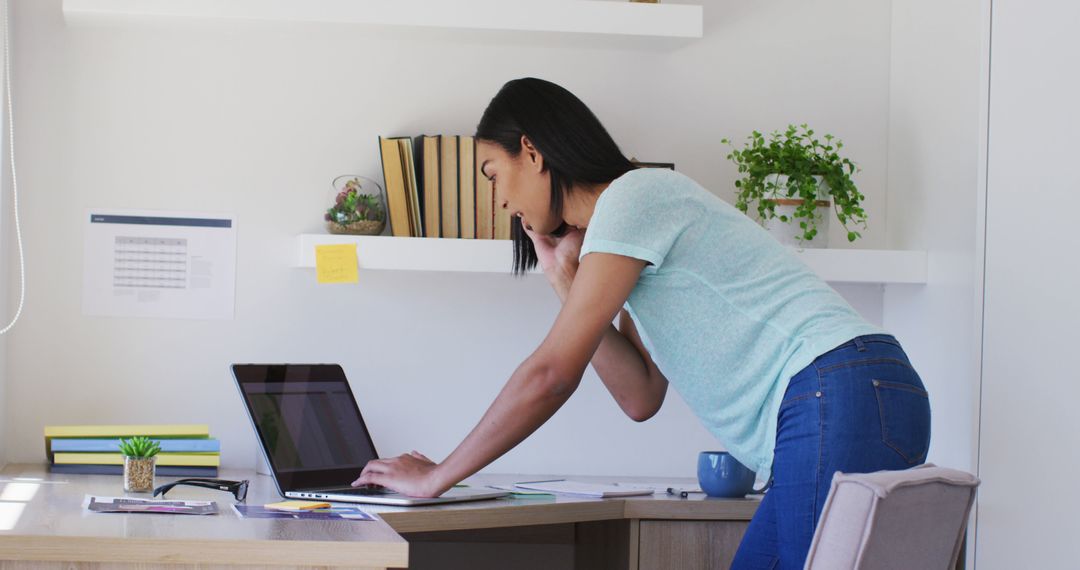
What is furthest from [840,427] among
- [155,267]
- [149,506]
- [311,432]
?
[155,267]

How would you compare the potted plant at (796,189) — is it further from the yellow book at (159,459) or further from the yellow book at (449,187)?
the yellow book at (159,459)

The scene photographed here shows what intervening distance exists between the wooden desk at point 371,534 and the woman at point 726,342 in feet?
0.91

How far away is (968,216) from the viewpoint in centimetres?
225

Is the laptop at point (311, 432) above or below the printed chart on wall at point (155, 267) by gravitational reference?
below

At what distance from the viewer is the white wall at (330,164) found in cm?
245

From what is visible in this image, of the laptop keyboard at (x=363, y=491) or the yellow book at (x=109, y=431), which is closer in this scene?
the laptop keyboard at (x=363, y=491)

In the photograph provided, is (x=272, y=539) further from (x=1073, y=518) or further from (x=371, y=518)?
(x=1073, y=518)

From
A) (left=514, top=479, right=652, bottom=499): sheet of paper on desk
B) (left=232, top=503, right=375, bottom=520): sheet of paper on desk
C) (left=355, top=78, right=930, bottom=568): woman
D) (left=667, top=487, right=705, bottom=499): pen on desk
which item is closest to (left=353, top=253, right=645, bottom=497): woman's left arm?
(left=355, top=78, right=930, bottom=568): woman

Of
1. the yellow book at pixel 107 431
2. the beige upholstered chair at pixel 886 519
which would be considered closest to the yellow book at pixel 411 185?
the yellow book at pixel 107 431

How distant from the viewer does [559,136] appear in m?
1.69

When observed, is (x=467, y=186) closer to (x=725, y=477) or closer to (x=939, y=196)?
(x=725, y=477)

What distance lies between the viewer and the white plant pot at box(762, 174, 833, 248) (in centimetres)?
244

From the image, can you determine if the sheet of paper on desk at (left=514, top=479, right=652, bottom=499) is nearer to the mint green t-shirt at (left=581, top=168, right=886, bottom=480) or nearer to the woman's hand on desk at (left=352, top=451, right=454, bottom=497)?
the woman's hand on desk at (left=352, top=451, right=454, bottom=497)

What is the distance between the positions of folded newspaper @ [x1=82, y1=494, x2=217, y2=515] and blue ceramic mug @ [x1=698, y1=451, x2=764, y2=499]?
0.94 metres
